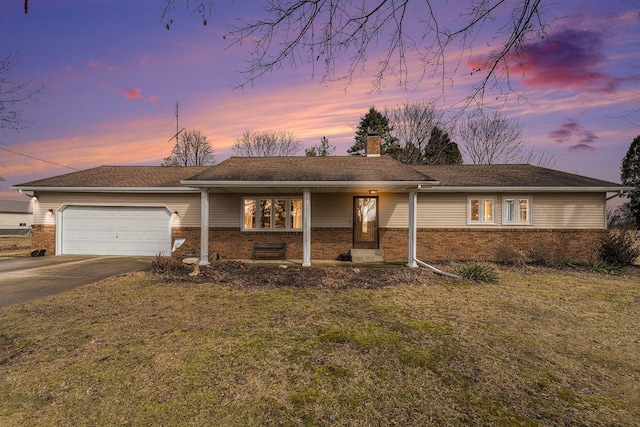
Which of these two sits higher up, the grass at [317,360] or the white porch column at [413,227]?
the white porch column at [413,227]

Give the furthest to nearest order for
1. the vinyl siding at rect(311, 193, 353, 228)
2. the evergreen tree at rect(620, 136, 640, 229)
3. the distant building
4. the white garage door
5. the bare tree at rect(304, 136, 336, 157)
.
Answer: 1. the distant building
2. the bare tree at rect(304, 136, 336, 157)
3. the evergreen tree at rect(620, 136, 640, 229)
4. the white garage door
5. the vinyl siding at rect(311, 193, 353, 228)

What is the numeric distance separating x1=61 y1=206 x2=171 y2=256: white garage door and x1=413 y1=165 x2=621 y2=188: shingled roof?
1234cm

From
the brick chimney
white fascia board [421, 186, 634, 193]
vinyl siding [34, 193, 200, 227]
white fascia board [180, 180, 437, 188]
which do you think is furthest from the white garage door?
white fascia board [421, 186, 634, 193]

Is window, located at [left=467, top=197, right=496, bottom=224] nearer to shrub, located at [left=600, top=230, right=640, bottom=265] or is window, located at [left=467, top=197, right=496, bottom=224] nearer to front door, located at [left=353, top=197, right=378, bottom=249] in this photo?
front door, located at [left=353, top=197, right=378, bottom=249]

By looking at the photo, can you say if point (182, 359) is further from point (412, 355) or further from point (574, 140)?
point (574, 140)

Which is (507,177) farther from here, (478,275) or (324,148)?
(324,148)

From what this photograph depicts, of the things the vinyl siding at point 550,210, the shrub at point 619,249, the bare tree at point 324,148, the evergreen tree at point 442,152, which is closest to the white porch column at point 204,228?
the vinyl siding at point 550,210

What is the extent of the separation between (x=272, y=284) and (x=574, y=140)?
10093 mm

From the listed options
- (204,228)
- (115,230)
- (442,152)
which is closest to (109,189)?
(115,230)

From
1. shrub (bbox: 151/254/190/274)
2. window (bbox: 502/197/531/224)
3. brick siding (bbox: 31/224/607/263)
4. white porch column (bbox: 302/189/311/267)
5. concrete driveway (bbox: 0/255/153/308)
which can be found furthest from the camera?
window (bbox: 502/197/531/224)

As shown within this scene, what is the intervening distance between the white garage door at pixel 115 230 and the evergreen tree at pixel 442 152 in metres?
25.5

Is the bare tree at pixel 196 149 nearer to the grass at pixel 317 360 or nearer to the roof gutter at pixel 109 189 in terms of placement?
the roof gutter at pixel 109 189

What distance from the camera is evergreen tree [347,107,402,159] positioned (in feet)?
101

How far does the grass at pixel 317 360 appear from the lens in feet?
8.89
